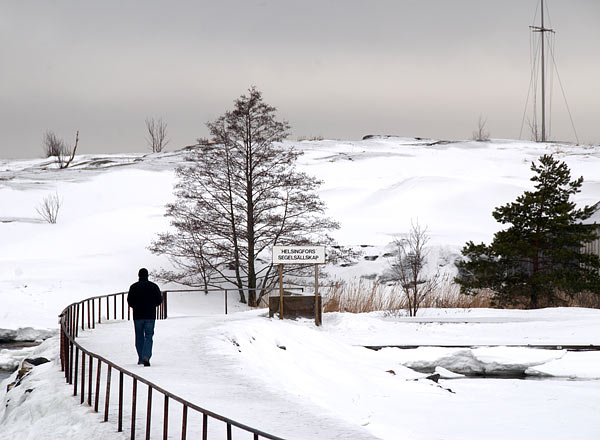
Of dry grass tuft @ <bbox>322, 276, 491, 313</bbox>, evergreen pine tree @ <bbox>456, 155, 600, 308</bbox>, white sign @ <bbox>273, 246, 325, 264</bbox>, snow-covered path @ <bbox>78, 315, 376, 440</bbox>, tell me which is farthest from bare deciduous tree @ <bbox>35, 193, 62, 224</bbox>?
snow-covered path @ <bbox>78, 315, 376, 440</bbox>

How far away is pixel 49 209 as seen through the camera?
50656mm

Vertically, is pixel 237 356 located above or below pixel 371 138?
below

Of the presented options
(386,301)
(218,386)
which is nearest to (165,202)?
(386,301)

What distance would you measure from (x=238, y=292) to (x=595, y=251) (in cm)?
1562

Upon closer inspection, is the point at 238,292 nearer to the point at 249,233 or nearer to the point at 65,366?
the point at 249,233

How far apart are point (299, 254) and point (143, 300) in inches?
405

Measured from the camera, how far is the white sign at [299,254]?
22.6 meters

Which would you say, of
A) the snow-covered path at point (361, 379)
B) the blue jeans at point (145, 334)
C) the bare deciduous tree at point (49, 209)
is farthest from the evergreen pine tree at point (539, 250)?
the bare deciduous tree at point (49, 209)

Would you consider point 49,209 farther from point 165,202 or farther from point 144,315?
point 144,315

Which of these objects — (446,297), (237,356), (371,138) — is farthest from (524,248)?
(371,138)

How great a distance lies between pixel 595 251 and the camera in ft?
98.4

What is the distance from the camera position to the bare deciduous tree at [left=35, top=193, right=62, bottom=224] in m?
47.8

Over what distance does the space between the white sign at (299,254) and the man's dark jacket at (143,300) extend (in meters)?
9.81

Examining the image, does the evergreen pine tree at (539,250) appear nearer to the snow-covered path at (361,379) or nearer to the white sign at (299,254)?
the snow-covered path at (361,379)
